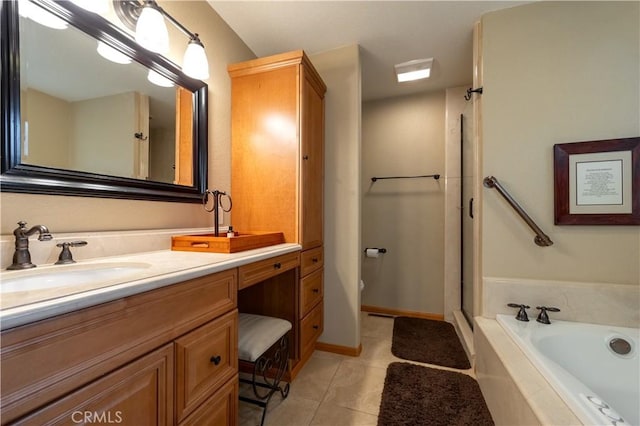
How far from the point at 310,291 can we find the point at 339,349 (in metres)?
0.58

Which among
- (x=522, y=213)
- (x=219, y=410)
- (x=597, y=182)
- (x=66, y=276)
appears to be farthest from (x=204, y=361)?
(x=597, y=182)

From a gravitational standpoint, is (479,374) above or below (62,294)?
below

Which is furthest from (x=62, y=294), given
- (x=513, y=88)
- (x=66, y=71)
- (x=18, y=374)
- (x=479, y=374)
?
(x=513, y=88)

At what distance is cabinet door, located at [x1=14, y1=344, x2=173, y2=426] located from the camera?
1.59 feet

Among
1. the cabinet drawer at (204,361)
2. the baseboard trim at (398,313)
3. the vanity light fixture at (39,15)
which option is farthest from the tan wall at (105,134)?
the baseboard trim at (398,313)

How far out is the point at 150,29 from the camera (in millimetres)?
1099

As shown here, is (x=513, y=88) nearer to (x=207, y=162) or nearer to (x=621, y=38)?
(x=621, y=38)

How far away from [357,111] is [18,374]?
6.39 ft

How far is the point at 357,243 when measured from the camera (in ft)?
6.10

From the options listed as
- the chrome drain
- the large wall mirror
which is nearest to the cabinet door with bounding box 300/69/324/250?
the large wall mirror

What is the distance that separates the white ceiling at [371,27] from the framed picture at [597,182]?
37.9 inches

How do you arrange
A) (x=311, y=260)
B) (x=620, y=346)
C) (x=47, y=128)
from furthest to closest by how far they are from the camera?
(x=311, y=260) → (x=620, y=346) → (x=47, y=128)

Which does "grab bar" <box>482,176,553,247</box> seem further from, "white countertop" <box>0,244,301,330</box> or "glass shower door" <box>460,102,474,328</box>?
"white countertop" <box>0,244,301,330</box>

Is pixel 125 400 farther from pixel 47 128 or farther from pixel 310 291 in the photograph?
pixel 310 291
